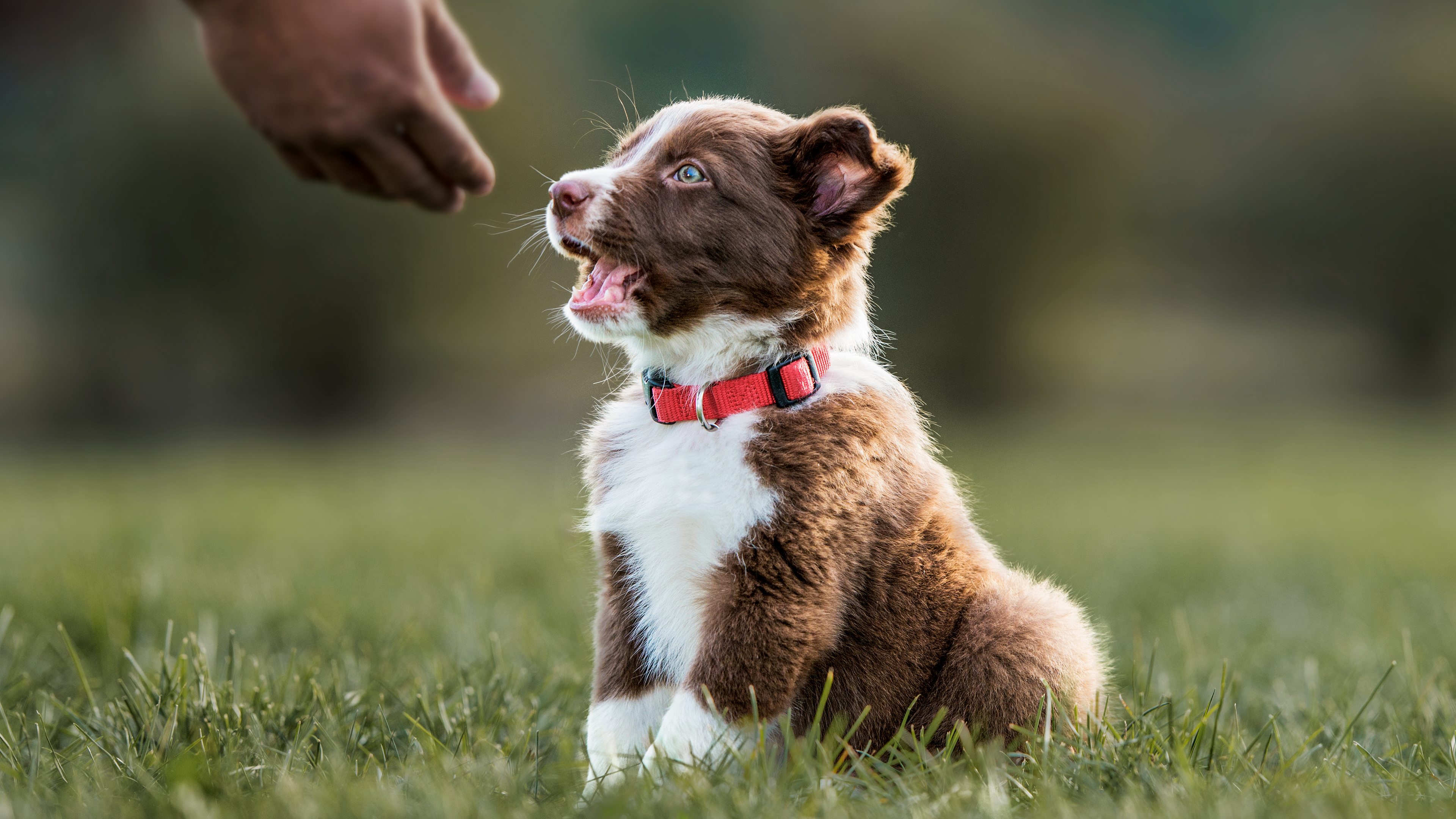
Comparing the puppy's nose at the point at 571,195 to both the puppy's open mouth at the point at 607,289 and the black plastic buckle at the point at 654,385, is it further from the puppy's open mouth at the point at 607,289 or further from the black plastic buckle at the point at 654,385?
the black plastic buckle at the point at 654,385

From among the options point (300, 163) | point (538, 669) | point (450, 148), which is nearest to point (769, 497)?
point (450, 148)

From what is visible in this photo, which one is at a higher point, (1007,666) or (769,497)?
(769,497)

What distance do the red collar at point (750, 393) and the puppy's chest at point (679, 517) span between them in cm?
3

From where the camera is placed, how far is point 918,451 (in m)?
2.64

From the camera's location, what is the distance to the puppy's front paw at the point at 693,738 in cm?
221

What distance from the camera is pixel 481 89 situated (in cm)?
302

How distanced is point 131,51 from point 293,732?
547 inches

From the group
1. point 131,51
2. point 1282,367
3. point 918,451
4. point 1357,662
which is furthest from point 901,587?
point 1282,367

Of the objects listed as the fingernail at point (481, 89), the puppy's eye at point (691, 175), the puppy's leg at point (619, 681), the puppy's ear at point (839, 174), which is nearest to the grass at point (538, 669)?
the puppy's leg at point (619, 681)

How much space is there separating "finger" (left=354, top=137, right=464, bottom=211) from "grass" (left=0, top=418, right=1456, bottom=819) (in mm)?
771

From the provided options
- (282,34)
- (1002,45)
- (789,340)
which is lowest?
(789,340)

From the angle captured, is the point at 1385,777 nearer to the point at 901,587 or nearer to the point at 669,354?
the point at 901,587

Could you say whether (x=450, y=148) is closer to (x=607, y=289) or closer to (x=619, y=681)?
(x=607, y=289)

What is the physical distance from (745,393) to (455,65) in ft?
3.97
